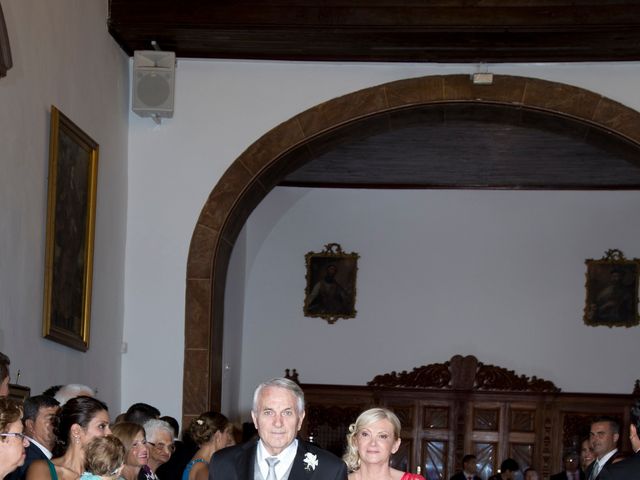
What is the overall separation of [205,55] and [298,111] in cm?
100

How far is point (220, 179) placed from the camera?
1118 cm

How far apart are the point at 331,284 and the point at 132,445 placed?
10791 millimetres

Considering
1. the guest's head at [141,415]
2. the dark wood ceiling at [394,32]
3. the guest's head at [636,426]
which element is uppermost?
the dark wood ceiling at [394,32]

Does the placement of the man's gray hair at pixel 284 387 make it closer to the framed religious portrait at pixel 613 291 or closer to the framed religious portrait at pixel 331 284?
the framed religious portrait at pixel 331 284

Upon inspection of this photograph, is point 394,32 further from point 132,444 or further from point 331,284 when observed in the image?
point 331,284

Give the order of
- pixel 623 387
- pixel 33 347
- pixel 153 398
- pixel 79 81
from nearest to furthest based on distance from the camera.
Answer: pixel 33 347
pixel 79 81
pixel 153 398
pixel 623 387

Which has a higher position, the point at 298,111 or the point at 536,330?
the point at 298,111

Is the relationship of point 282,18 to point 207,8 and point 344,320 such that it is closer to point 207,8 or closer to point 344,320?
point 207,8

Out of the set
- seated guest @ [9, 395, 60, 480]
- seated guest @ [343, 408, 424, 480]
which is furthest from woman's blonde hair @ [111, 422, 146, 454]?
seated guest @ [343, 408, 424, 480]

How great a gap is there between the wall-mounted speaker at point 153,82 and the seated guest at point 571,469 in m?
5.91

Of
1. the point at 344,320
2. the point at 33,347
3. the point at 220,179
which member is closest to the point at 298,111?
the point at 220,179

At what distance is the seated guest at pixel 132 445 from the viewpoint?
19.4 feet

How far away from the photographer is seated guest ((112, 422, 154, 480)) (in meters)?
5.90

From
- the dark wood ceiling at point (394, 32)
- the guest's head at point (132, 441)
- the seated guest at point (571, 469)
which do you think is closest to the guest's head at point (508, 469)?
the seated guest at point (571, 469)
